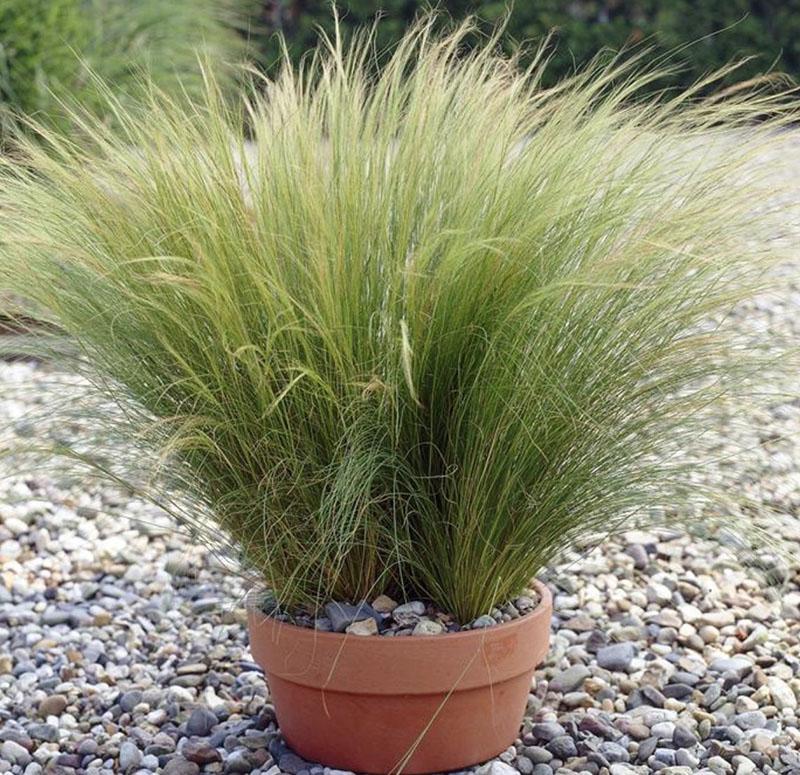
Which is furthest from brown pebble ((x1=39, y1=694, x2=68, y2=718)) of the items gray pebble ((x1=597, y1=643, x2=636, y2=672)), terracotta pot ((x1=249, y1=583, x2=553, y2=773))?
gray pebble ((x1=597, y1=643, x2=636, y2=672))

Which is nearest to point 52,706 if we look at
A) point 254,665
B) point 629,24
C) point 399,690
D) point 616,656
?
→ point 254,665

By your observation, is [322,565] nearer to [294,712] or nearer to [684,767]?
[294,712]

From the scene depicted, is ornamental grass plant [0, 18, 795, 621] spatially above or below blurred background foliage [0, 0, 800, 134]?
below

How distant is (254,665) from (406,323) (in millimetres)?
1090

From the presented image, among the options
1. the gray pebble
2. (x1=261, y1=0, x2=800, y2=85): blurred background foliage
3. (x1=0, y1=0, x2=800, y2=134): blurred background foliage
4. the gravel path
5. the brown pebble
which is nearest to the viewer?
the gravel path

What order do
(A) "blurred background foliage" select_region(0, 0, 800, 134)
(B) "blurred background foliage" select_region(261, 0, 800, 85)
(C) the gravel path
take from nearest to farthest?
(C) the gravel path
(A) "blurred background foliage" select_region(0, 0, 800, 134)
(B) "blurred background foliage" select_region(261, 0, 800, 85)

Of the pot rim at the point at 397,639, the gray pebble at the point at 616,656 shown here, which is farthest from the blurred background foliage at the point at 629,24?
the pot rim at the point at 397,639

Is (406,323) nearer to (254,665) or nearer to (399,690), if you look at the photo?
(399,690)

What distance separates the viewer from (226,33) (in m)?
7.80

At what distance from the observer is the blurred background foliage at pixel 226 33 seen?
6059 millimetres

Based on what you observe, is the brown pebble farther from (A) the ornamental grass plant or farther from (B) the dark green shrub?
(B) the dark green shrub

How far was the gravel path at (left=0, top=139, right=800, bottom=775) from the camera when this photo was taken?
7.48 feet

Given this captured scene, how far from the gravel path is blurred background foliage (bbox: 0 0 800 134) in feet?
3.88

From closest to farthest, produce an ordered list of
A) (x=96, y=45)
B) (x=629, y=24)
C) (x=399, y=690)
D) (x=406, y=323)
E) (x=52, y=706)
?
1. (x=406, y=323)
2. (x=399, y=690)
3. (x=52, y=706)
4. (x=96, y=45)
5. (x=629, y=24)
